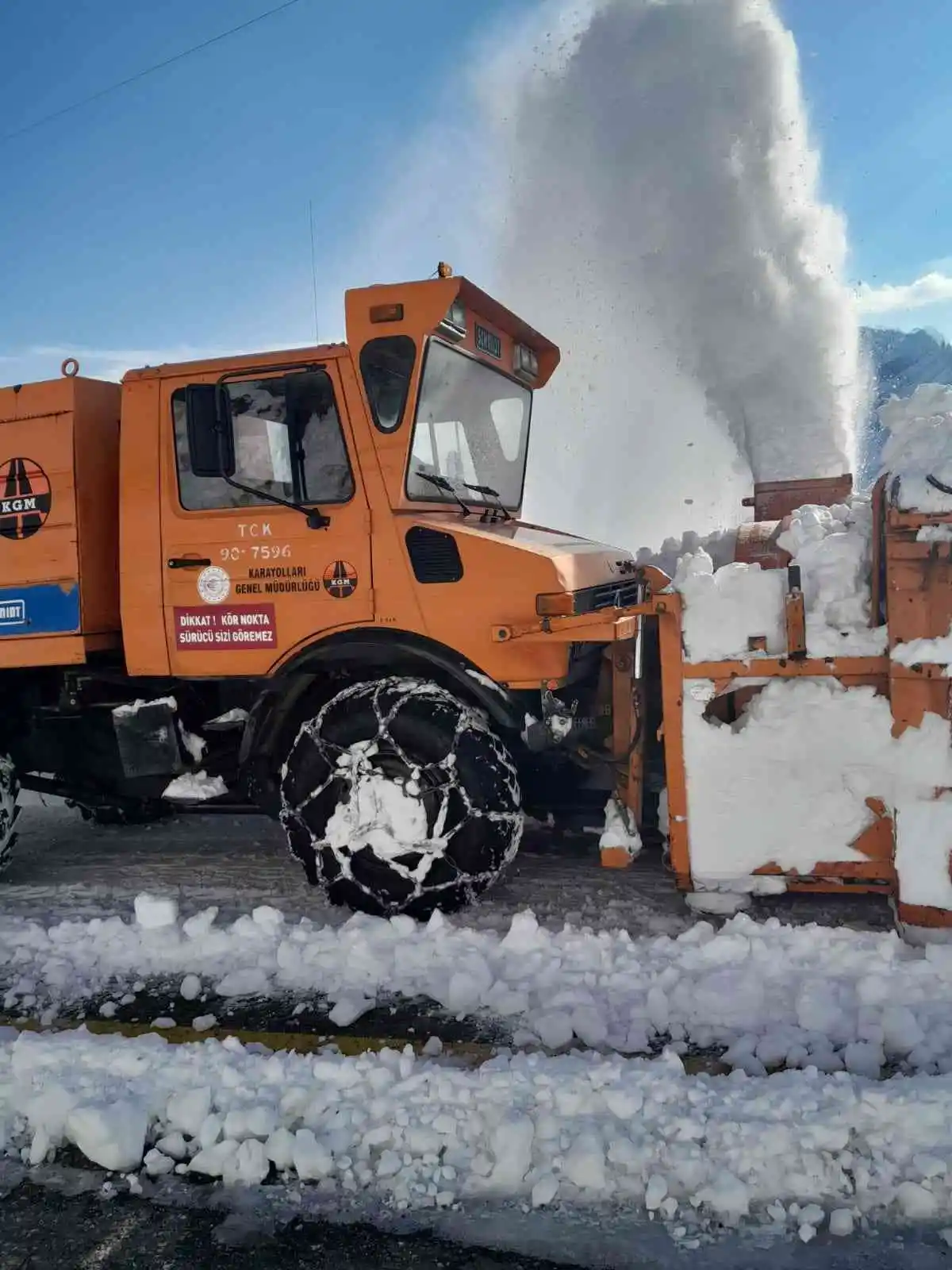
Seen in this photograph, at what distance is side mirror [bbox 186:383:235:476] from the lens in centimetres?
388

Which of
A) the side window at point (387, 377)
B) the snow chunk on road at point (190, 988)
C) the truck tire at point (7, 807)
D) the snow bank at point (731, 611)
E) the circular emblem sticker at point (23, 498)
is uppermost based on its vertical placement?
the side window at point (387, 377)

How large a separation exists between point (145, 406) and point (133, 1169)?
10.5 feet

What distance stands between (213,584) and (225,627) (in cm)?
20

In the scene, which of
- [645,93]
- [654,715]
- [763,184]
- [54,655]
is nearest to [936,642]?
[654,715]

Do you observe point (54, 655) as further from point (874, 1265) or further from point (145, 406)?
point (874, 1265)

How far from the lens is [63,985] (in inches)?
140

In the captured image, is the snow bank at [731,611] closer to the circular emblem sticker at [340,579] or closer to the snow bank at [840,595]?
the snow bank at [840,595]

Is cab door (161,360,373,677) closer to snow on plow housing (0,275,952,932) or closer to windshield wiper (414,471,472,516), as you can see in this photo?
snow on plow housing (0,275,952,932)

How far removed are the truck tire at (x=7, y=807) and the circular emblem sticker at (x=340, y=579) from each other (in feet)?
7.44

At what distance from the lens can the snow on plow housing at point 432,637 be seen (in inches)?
136

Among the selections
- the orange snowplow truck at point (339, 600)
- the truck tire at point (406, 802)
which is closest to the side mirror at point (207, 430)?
the orange snowplow truck at point (339, 600)

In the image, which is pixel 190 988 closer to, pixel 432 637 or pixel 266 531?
pixel 432 637

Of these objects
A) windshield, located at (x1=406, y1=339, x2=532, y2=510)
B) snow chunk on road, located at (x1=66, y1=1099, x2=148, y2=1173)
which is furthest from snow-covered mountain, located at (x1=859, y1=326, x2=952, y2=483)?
snow chunk on road, located at (x1=66, y1=1099, x2=148, y2=1173)

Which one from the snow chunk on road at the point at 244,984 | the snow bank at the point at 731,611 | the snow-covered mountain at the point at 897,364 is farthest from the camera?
the snow-covered mountain at the point at 897,364
